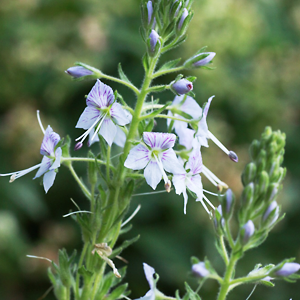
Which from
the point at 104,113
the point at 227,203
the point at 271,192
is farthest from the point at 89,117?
the point at 271,192

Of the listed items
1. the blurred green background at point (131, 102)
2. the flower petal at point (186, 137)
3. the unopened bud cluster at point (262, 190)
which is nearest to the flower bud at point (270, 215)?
the unopened bud cluster at point (262, 190)

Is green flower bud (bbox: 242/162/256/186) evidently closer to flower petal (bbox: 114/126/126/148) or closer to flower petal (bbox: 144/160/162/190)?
flower petal (bbox: 144/160/162/190)

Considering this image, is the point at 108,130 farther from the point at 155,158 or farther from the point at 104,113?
the point at 155,158

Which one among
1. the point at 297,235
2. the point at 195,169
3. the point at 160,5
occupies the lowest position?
the point at 297,235

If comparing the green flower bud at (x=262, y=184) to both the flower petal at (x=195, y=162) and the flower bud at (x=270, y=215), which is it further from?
the flower petal at (x=195, y=162)

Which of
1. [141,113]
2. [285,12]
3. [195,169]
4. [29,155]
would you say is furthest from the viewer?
[285,12]

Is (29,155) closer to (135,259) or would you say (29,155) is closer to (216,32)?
(135,259)

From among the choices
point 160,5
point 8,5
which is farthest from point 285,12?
point 160,5
